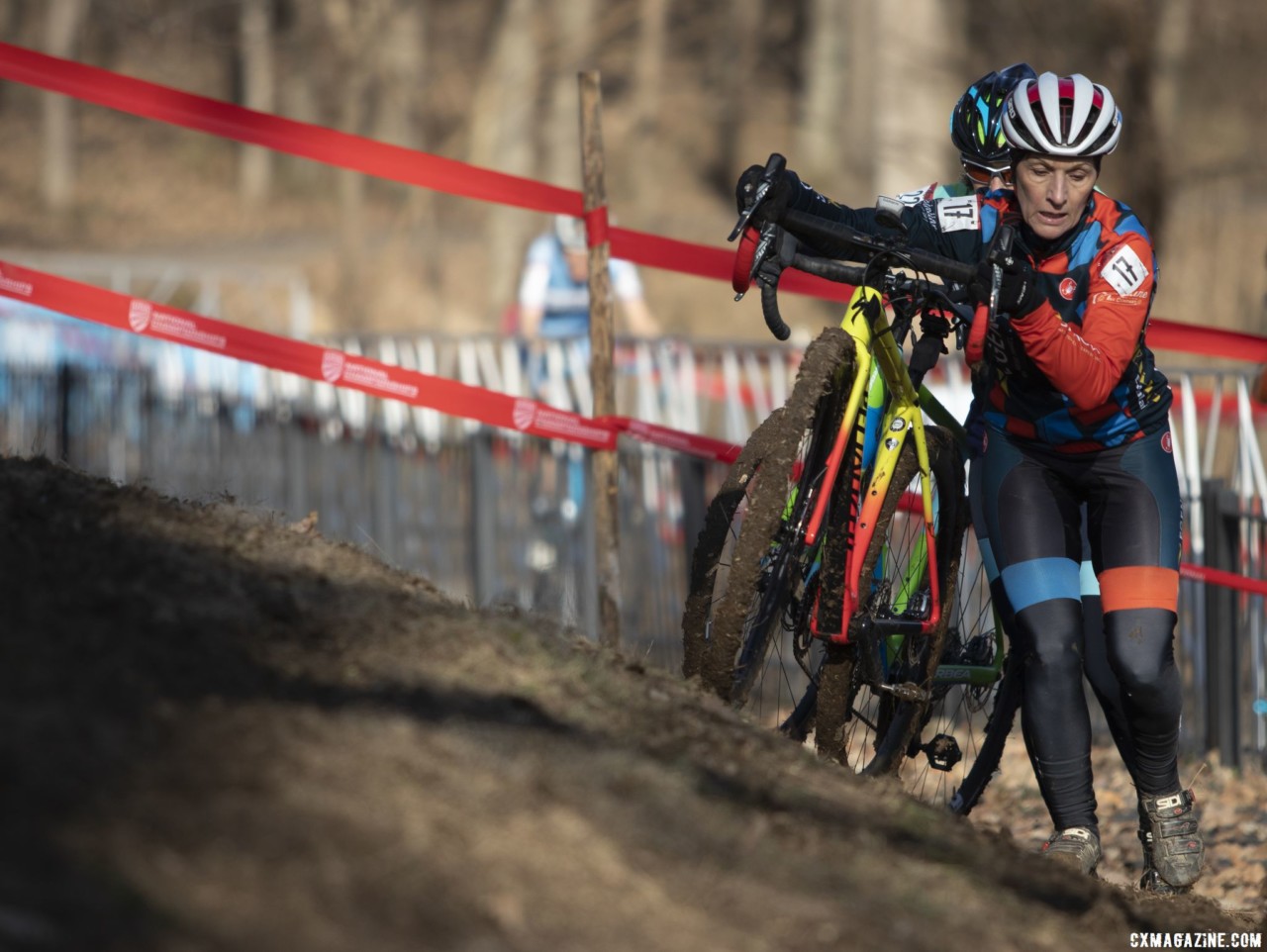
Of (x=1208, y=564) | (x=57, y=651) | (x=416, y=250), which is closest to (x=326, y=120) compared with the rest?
(x=416, y=250)

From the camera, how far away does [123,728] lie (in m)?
3.09

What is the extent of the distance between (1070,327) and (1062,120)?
611 millimetres

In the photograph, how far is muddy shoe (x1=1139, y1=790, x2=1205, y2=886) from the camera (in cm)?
505

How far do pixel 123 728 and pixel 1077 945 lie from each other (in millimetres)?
1966

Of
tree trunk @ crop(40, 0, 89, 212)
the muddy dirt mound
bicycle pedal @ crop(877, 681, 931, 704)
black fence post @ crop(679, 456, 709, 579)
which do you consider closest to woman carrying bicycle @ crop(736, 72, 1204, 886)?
bicycle pedal @ crop(877, 681, 931, 704)

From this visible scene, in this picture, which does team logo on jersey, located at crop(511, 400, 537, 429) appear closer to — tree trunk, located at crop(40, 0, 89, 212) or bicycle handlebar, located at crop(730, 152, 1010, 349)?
bicycle handlebar, located at crop(730, 152, 1010, 349)

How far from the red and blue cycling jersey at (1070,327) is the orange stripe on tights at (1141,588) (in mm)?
382

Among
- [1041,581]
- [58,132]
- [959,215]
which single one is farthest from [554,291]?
[58,132]

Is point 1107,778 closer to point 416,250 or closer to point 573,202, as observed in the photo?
point 573,202

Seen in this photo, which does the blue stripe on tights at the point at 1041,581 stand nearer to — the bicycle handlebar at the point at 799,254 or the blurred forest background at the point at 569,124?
the bicycle handlebar at the point at 799,254

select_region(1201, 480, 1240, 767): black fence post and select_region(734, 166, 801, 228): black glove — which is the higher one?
select_region(734, 166, 801, 228): black glove

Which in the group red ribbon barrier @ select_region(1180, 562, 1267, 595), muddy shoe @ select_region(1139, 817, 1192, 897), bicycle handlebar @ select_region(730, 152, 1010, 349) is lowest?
muddy shoe @ select_region(1139, 817, 1192, 897)

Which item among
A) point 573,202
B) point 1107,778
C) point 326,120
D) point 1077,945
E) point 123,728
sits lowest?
point 1107,778

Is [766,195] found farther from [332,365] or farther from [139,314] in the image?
[139,314]
